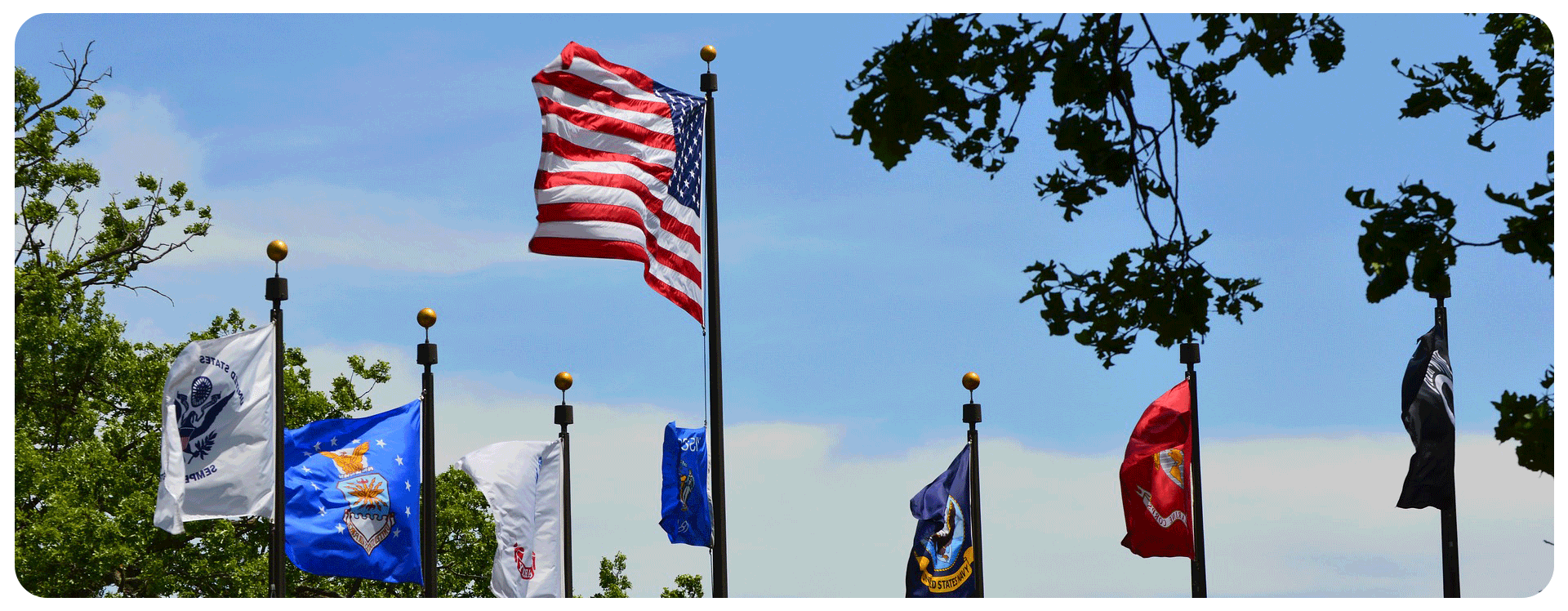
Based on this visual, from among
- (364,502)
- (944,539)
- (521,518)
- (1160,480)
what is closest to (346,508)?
(364,502)

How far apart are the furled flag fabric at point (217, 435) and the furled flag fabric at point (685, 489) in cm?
389

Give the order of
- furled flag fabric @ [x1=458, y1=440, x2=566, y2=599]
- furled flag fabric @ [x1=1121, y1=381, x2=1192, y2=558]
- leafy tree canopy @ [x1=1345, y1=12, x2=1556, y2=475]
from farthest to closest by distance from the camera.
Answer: furled flag fabric @ [x1=458, y1=440, x2=566, y2=599] → furled flag fabric @ [x1=1121, y1=381, x2=1192, y2=558] → leafy tree canopy @ [x1=1345, y1=12, x2=1556, y2=475]

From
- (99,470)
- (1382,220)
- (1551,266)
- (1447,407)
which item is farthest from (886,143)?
(99,470)

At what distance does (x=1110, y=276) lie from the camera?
7.40 m

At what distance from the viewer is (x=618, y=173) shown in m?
13.8

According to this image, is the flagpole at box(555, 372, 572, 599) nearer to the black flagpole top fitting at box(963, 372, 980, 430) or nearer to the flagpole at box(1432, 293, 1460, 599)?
the black flagpole top fitting at box(963, 372, 980, 430)

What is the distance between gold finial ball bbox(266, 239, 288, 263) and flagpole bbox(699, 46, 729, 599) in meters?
4.13

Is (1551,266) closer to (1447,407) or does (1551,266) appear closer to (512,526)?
(1447,407)

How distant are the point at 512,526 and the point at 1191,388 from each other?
8.29m

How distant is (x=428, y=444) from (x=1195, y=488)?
854 centimetres

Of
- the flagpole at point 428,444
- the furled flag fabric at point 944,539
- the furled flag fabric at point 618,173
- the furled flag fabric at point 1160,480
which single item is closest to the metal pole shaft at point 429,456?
the flagpole at point 428,444

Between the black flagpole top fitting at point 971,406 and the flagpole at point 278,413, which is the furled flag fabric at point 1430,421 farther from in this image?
the flagpole at point 278,413

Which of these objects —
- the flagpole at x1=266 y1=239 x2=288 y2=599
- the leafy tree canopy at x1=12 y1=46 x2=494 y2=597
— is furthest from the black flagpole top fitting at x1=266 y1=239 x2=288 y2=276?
the leafy tree canopy at x1=12 y1=46 x2=494 y2=597

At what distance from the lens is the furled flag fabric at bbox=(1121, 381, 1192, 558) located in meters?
17.1
